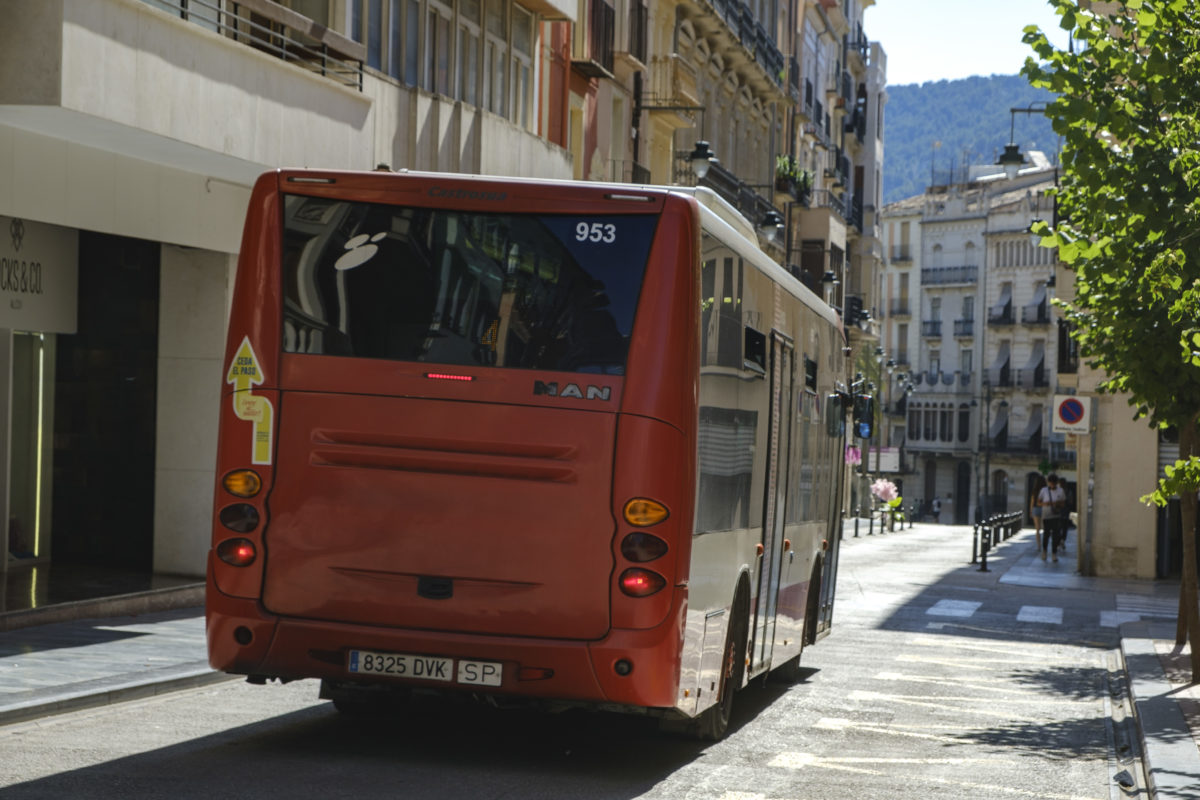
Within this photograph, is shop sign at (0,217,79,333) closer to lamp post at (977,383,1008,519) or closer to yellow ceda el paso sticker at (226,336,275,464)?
yellow ceda el paso sticker at (226,336,275,464)

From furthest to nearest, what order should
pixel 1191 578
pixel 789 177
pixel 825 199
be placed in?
pixel 825 199, pixel 789 177, pixel 1191 578

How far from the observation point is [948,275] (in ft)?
368

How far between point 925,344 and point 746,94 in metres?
63.7

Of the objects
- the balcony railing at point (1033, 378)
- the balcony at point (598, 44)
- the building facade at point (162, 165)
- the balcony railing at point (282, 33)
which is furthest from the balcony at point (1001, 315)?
the balcony railing at point (282, 33)

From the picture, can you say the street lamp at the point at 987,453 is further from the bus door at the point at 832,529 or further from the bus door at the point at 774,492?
the bus door at the point at 774,492

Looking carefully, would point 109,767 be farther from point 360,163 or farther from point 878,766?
point 360,163

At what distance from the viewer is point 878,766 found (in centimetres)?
1084

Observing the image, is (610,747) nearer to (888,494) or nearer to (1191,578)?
(1191,578)

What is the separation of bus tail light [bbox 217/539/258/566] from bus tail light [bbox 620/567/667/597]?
74.1 inches

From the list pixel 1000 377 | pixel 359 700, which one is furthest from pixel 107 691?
pixel 1000 377

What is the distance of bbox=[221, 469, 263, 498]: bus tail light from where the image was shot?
9477mm

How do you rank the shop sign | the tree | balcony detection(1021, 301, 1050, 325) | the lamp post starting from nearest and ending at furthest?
the tree < the shop sign < balcony detection(1021, 301, 1050, 325) < the lamp post

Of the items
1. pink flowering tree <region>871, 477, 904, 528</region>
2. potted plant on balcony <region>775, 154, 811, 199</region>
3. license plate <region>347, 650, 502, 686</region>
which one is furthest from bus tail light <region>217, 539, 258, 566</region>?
pink flowering tree <region>871, 477, 904, 528</region>

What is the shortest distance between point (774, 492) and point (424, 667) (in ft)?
13.0
